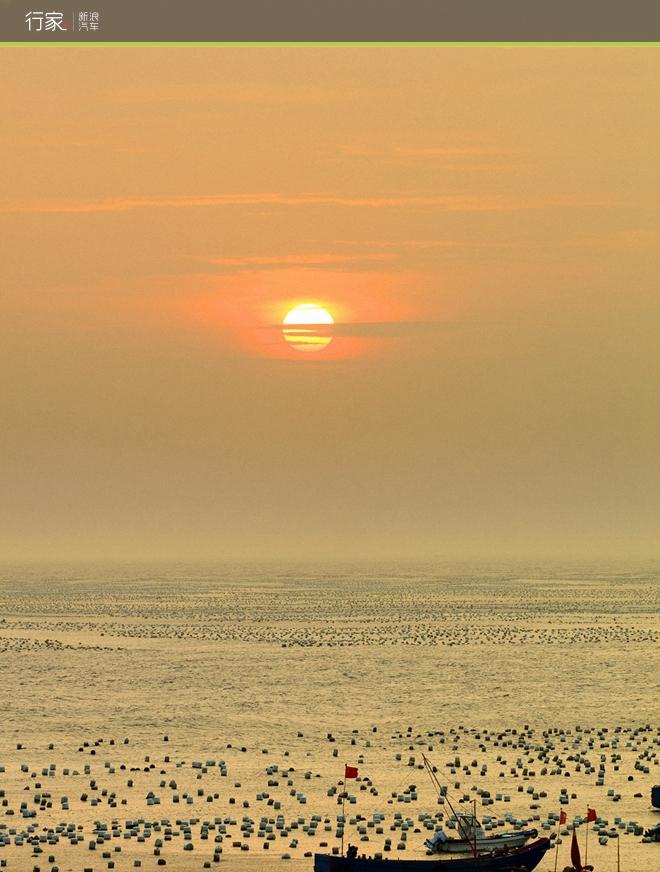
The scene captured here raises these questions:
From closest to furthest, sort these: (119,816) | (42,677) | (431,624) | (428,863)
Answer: (428,863) → (119,816) → (42,677) → (431,624)

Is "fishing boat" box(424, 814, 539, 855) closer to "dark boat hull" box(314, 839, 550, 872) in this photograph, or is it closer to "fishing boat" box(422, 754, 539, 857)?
"fishing boat" box(422, 754, 539, 857)

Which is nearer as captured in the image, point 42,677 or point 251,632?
point 42,677

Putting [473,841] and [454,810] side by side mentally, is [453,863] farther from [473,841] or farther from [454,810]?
[454,810]

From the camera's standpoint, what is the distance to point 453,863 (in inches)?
1882

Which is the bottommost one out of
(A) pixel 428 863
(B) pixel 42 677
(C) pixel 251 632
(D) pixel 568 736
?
(A) pixel 428 863

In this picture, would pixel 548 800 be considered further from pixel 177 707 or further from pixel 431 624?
pixel 431 624

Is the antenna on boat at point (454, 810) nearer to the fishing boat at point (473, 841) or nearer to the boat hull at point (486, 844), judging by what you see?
the fishing boat at point (473, 841)

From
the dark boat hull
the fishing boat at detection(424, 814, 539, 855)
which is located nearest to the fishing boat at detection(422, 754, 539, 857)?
the fishing boat at detection(424, 814, 539, 855)

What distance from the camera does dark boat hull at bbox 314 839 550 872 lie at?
1849 inches

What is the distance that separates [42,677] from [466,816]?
6346cm

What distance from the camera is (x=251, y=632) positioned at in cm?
15700

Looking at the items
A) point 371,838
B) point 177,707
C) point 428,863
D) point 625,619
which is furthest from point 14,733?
point 625,619

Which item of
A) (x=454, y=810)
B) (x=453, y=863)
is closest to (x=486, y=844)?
(x=453, y=863)

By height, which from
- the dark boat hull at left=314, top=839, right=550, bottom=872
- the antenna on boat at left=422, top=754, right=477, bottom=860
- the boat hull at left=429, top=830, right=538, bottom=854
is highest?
the antenna on boat at left=422, top=754, right=477, bottom=860
